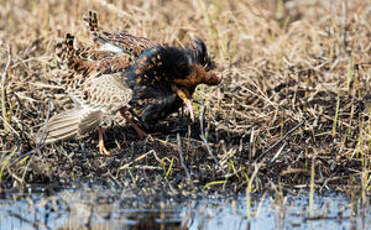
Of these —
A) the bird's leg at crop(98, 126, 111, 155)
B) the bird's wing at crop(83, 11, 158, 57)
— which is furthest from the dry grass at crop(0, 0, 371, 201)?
the bird's wing at crop(83, 11, 158, 57)

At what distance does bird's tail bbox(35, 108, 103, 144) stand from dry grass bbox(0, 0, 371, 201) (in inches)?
5.5

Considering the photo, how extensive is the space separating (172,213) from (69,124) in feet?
6.10

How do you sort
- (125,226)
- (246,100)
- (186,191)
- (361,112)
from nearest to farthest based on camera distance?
(125,226) → (186,191) → (361,112) → (246,100)

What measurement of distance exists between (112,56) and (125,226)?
268 centimetres

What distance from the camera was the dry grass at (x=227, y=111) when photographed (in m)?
5.77

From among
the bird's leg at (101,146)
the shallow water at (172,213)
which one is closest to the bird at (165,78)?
the bird's leg at (101,146)

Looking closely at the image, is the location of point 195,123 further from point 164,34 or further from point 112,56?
point 164,34

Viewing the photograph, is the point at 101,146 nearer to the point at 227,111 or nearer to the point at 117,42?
the point at 117,42

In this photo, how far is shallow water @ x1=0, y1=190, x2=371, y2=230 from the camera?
4738mm

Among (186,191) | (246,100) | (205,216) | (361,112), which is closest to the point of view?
(205,216)

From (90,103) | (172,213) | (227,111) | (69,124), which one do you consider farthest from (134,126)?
(172,213)

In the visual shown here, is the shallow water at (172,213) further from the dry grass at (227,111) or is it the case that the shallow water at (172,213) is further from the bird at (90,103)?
the bird at (90,103)

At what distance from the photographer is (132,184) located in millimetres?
5652

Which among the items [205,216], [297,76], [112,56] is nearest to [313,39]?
[297,76]
